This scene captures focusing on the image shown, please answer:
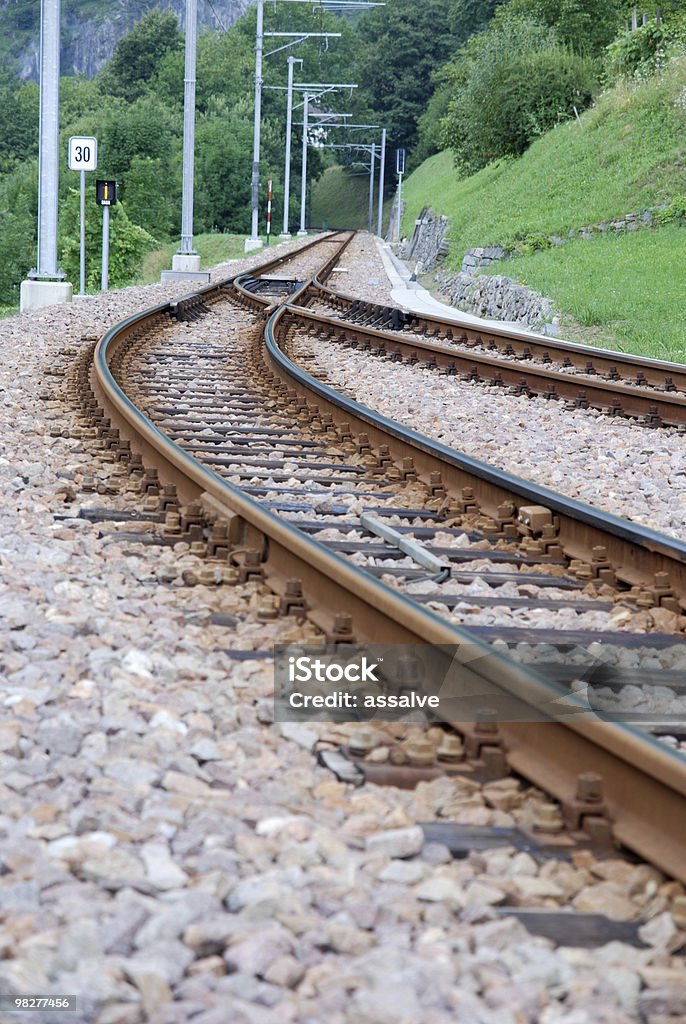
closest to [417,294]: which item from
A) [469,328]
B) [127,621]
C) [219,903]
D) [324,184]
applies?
[469,328]

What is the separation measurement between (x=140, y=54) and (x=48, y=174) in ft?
442

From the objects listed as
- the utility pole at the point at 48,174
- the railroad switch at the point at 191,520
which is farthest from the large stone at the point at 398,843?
the utility pole at the point at 48,174

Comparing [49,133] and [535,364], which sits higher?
[49,133]

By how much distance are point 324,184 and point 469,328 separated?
148m

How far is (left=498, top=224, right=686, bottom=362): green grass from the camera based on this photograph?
15906mm

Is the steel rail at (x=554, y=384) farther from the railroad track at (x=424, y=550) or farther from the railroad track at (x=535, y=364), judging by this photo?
the railroad track at (x=424, y=550)

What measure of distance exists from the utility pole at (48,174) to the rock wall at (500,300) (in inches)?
269

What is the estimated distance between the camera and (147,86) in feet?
450

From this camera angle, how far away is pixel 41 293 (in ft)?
65.8

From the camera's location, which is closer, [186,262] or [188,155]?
[186,262]

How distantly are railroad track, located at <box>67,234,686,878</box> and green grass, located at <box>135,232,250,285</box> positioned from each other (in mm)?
33643

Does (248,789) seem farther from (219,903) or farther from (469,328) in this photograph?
(469,328)

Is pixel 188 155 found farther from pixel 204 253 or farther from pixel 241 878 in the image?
pixel 241 878

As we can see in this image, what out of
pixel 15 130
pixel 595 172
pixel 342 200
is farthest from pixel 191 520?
pixel 342 200
